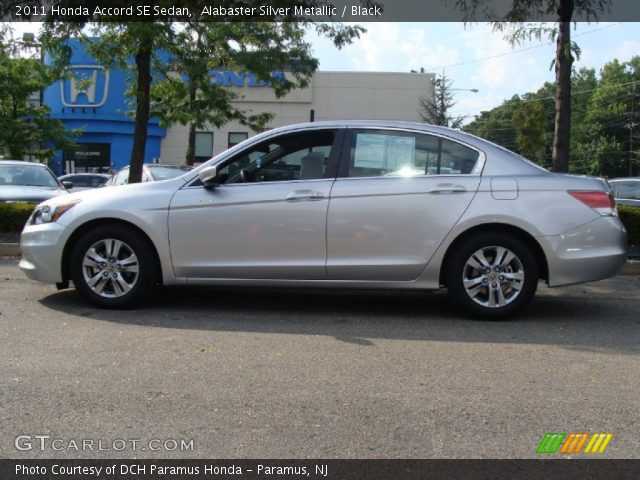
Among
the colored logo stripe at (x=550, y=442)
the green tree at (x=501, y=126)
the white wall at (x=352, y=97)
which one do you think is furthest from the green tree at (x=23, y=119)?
the green tree at (x=501, y=126)

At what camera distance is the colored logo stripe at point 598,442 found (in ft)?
10.7

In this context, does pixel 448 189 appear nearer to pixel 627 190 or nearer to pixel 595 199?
pixel 595 199

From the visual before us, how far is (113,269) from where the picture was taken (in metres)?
6.02

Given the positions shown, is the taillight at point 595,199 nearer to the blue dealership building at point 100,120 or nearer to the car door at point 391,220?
the car door at point 391,220

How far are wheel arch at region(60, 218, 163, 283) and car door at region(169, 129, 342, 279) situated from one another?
189 millimetres

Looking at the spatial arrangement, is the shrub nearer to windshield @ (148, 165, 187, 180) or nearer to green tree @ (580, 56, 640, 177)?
windshield @ (148, 165, 187, 180)

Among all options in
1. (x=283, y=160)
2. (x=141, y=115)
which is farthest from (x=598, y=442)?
(x=141, y=115)

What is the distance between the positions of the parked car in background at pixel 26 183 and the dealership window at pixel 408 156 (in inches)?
270

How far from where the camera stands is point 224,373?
431 cm

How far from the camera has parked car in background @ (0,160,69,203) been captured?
11.0 m

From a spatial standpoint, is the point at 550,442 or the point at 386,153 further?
the point at 386,153

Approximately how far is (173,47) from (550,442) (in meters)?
10.1
